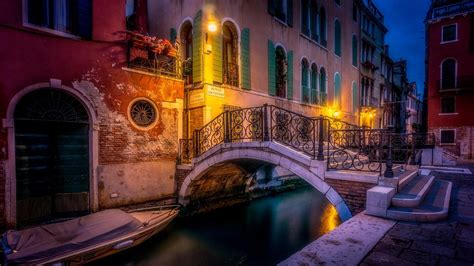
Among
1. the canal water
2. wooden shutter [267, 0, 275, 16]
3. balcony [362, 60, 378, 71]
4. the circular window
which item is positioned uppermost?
wooden shutter [267, 0, 275, 16]

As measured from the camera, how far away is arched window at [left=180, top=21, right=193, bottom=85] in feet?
32.3

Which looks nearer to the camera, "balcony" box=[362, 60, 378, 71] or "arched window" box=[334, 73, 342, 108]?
"arched window" box=[334, 73, 342, 108]

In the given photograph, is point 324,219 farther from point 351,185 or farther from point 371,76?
point 371,76

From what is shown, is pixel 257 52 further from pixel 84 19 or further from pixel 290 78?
pixel 84 19

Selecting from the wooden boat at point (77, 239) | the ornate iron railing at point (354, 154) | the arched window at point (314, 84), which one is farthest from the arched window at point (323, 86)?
the wooden boat at point (77, 239)

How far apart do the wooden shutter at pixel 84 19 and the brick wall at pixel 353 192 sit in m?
8.06

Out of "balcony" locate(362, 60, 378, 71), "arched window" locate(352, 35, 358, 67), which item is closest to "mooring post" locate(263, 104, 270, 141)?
"arched window" locate(352, 35, 358, 67)

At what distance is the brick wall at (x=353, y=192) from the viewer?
16.4ft

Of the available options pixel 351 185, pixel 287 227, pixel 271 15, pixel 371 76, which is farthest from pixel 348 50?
pixel 351 185

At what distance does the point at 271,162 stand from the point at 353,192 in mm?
2128

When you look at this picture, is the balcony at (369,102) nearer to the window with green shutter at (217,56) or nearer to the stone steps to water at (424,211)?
the window with green shutter at (217,56)

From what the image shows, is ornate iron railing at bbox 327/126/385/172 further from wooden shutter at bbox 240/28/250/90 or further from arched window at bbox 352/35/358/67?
arched window at bbox 352/35/358/67

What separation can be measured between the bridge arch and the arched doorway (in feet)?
10.6

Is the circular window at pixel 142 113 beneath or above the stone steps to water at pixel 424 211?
above
